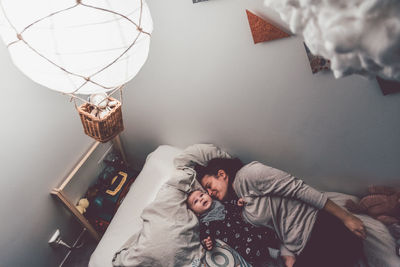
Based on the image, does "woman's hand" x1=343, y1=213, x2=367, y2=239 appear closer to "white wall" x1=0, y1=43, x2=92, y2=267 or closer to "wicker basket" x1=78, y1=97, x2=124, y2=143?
"wicker basket" x1=78, y1=97, x2=124, y2=143

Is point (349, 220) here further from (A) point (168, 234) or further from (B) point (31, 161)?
(B) point (31, 161)

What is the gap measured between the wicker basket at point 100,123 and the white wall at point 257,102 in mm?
649

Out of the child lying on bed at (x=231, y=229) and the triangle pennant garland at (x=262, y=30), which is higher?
the triangle pennant garland at (x=262, y=30)


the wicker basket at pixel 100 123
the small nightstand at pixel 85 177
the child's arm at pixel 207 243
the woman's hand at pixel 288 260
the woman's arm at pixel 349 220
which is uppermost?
the wicker basket at pixel 100 123

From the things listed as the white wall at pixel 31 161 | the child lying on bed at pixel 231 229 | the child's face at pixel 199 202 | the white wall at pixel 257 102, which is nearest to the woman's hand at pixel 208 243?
the child lying on bed at pixel 231 229

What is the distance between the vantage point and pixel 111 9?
638 mm

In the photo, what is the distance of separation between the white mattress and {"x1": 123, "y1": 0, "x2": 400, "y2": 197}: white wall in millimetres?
241

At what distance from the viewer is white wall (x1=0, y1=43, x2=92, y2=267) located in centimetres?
128

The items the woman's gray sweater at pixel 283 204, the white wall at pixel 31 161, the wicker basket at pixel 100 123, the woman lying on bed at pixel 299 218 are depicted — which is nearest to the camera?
the wicker basket at pixel 100 123

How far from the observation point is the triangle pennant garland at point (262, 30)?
1.35 m

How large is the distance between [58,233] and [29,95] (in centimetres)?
94

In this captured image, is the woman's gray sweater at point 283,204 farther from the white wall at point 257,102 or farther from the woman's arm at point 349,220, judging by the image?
the white wall at point 257,102

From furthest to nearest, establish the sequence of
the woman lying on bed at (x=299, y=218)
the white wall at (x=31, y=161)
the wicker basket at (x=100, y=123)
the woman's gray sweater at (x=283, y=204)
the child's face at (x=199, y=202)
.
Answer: the child's face at (x=199, y=202), the woman's gray sweater at (x=283, y=204), the woman lying on bed at (x=299, y=218), the white wall at (x=31, y=161), the wicker basket at (x=100, y=123)

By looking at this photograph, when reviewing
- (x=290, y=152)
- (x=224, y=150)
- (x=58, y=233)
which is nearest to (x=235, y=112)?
(x=224, y=150)
